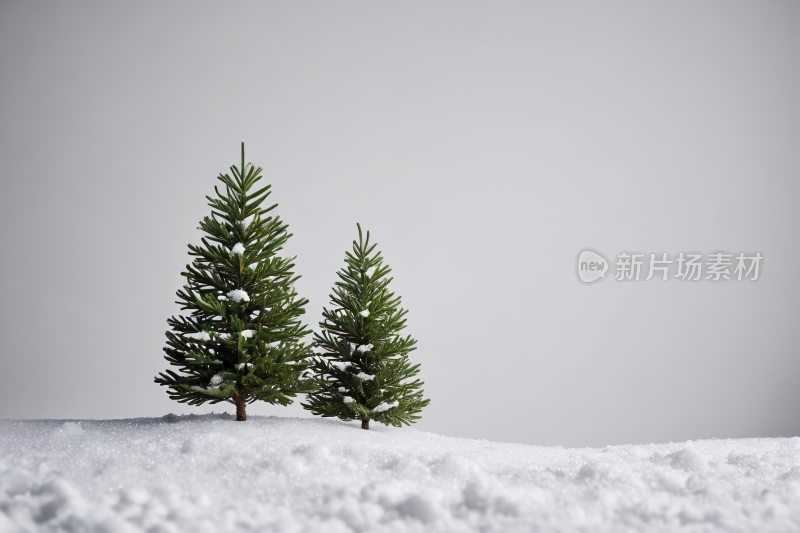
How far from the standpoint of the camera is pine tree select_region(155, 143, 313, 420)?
206 centimetres

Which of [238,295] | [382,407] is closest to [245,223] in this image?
[238,295]

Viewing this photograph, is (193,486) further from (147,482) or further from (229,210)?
(229,210)

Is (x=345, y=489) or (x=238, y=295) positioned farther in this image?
(x=238, y=295)

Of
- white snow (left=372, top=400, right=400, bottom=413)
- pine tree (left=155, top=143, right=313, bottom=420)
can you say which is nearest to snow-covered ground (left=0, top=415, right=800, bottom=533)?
pine tree (left=155, top=143, right=313, bottom=420)

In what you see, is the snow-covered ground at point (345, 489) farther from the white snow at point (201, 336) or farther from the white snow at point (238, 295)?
the white snow at point (238, 295)

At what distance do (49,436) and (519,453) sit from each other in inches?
56.7

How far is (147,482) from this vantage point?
1.46m

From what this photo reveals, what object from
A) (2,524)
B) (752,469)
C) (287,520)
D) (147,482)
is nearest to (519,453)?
(752,469)

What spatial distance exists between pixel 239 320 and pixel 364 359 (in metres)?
0.49

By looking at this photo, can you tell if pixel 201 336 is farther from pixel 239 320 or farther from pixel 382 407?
pixel 382 407

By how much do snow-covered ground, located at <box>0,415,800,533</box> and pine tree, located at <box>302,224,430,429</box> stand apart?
43 cm

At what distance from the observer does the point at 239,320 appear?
2076 mm

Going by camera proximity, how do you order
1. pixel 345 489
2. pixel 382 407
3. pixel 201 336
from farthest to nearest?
pixel 382 407, pixel 201 336, pixel 345 489

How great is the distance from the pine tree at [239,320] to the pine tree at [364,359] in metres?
0.15
